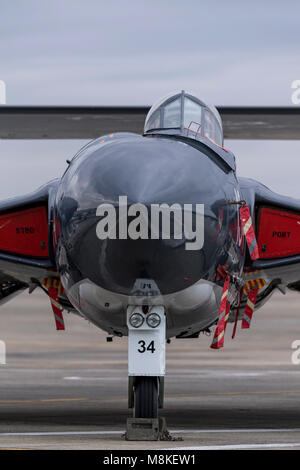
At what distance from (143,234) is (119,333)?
7.22ft

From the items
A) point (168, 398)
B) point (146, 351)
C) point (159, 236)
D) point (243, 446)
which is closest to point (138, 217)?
point (159, 236)

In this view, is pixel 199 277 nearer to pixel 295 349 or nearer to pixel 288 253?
pixel 288 253

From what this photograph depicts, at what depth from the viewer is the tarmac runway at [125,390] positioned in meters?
11.3

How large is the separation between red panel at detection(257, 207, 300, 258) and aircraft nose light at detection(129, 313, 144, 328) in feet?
10.1

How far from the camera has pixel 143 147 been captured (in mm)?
10312

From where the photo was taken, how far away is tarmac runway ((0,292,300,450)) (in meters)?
11.3

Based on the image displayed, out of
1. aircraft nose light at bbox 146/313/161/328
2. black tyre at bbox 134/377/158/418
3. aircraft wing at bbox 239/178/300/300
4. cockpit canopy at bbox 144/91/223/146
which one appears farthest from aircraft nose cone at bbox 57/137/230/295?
aircraft wing at bbox 239/178/300/300

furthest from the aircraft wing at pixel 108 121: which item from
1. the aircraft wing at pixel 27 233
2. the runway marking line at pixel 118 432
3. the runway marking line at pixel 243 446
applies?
the runway marking line at pixel 243 446

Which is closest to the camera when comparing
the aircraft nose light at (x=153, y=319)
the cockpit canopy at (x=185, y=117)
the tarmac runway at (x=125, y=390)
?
the aircraft nose light at (x=153, y=319)

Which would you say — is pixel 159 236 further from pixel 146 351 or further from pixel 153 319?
pixel 146 351

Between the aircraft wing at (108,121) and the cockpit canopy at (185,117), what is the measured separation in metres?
7.55

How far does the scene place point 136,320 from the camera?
10.4 m

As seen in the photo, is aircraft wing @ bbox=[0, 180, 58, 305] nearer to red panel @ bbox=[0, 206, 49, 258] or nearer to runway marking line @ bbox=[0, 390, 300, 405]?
red panel @ bbox=[0, 206, 49, 258]

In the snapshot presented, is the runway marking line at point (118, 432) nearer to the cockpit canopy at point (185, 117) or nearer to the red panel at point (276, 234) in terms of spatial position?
the red panel at point (276, 234)
